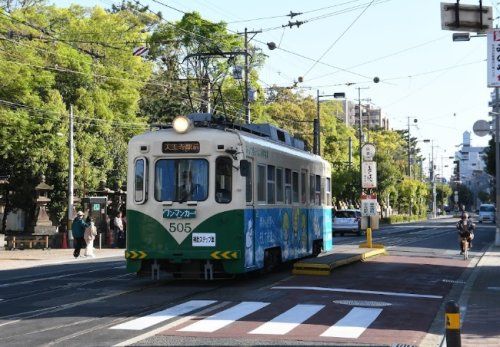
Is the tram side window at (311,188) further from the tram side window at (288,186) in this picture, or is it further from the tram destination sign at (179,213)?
the tram destination sign at (179,213)

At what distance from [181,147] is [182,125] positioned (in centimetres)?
46

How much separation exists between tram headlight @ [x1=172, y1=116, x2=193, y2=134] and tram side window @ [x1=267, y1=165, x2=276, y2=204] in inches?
94.1

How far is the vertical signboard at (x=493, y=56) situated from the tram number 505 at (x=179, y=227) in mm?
6418

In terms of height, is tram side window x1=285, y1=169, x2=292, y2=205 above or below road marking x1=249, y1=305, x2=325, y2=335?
above

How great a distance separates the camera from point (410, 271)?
63.7 feet

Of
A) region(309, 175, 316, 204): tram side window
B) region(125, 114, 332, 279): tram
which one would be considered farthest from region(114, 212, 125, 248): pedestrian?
region(125, 114, 332, 279): tram

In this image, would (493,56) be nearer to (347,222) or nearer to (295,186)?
(295,186)

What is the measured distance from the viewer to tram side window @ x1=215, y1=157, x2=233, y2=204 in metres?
14.5

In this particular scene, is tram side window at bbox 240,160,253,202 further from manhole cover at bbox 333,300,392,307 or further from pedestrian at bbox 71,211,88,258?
pedestrian at bbox 71,211,88,258

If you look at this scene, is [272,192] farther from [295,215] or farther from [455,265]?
[455,265]

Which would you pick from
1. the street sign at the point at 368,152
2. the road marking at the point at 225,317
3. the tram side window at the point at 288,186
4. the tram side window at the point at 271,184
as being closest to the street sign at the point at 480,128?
the street sign at the point at 368,152

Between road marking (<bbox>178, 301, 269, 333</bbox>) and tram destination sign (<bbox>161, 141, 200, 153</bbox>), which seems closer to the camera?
road marking (<bbox>178, 301, 269, 333</bbox>)

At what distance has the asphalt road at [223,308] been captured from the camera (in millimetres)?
9367

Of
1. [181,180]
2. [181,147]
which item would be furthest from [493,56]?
[181,180]
